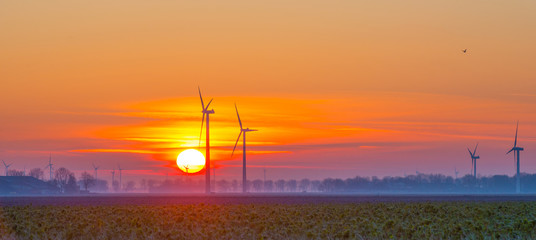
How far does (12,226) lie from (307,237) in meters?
18.5

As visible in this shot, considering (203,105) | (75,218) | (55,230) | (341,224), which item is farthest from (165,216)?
(203,105)

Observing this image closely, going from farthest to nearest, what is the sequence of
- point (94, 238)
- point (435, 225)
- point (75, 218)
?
point (75, 218) < point (435, 225) < point (94, 238)

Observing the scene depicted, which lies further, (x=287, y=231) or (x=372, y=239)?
(x=287, y=231)

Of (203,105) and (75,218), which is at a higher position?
(203,105)

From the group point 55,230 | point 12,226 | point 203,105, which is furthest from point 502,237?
point 203,105

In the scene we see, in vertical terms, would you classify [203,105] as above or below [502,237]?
above

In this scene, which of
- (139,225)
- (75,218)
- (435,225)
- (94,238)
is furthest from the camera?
(75,218)

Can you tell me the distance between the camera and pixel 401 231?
138 ft

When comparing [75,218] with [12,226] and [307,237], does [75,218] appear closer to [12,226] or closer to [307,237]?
[12,226]

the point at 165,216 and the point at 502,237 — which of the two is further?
the point at 165,216

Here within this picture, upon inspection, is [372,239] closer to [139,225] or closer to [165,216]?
[139,225]

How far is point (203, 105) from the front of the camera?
195 m

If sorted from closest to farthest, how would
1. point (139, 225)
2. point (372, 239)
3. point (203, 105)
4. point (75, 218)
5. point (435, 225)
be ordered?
point (372, 239) → point (435, 225) → point (139, 225) → point (75, 218) → point (203, 105)

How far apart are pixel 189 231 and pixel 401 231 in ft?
40.0
